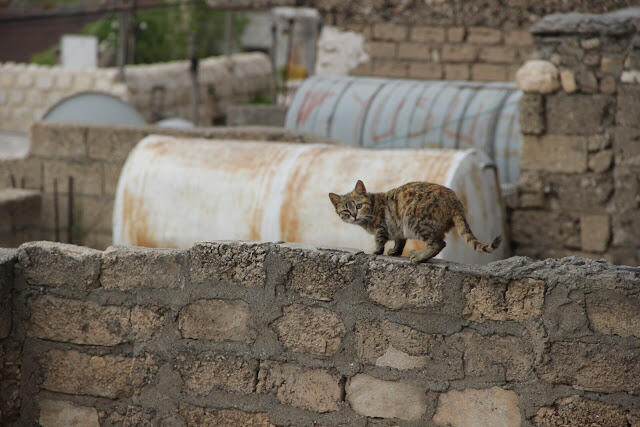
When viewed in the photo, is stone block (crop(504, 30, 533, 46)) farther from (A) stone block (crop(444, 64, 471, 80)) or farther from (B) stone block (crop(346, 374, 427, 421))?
(B) stone block (crop(346, 374, 427, 421))

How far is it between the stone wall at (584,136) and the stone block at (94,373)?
4.43 metres

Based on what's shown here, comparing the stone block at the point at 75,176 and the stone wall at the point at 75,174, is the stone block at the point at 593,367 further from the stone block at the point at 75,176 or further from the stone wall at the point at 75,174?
the stone block at the point at 75,176

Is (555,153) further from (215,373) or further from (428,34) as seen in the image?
(428,34)

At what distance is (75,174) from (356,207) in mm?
5062

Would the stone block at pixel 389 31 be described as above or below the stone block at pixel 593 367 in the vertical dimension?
above

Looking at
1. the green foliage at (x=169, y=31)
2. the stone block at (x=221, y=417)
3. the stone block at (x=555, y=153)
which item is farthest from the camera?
the green foliage at (x=169, y=31)

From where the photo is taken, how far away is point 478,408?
3.73 meters

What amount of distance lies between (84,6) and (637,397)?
27.0 metres

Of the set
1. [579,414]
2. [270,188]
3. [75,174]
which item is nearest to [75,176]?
[75,174]

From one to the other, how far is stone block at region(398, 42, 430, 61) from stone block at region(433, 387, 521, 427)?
946 cm

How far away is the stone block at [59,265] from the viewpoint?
426cm

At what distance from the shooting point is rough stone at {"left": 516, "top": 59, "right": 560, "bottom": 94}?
25.2ft

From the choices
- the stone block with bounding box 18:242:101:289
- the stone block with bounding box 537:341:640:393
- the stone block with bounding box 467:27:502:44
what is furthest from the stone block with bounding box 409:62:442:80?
the stone block with bounding box 537:341:640:393

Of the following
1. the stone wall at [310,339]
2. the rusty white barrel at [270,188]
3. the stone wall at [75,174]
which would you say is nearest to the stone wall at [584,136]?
the rusty white barrel at [270,188]
